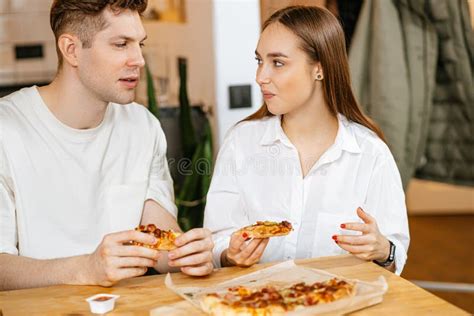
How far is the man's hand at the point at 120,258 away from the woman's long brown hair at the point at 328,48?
0.87 metres

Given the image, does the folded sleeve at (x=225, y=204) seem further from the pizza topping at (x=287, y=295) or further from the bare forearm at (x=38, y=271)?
the pizza topping at (x=287, y=295)

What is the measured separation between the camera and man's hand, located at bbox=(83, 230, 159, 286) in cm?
186

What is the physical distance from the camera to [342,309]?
5.44 feet

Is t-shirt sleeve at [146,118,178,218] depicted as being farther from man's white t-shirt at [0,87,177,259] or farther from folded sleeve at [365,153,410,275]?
folded sleeve at [365,153,410,275]

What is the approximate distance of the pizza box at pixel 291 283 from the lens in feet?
5.41

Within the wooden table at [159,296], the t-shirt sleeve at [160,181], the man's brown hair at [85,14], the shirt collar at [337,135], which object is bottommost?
the wooden table at [159,296]

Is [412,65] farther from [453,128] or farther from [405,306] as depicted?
[405,306]

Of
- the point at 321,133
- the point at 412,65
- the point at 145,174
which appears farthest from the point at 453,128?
the point at 145,174

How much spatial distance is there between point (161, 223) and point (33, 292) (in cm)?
65

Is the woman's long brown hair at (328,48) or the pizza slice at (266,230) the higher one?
the woman's long brown hair at (328,48)

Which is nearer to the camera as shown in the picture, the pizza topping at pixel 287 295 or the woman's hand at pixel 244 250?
the pizza topping at pixel 287 295

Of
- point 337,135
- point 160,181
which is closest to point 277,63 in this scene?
point 337,135

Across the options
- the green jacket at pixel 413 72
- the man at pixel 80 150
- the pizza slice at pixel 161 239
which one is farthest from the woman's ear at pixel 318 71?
the green jacket at pixel 413 72

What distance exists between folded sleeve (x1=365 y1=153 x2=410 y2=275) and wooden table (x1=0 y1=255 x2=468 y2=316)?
0.29 m
